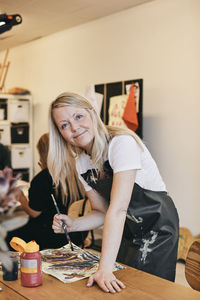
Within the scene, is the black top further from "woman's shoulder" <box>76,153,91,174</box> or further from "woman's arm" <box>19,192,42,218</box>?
"woman's shoulder" <box>76,153,91,174</box>

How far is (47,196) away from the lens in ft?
9.09

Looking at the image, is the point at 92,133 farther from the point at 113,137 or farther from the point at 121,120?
the point at 121,120

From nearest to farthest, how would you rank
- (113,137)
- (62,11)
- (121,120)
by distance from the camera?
(113,137)
(121,120)
(62,11)

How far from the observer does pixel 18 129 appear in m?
6.28

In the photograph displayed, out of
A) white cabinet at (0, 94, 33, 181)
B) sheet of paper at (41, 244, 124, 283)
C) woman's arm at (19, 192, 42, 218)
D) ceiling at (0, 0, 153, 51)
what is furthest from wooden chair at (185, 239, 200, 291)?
white cabinet at (0, 94, 33, 181)

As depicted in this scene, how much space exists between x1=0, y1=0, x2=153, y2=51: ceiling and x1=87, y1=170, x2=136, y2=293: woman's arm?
3.34 meters

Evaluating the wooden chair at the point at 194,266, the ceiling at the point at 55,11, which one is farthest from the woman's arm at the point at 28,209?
the ceiling at the point at 55,11

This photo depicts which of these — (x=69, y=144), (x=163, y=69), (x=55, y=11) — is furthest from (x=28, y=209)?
(x=55, y=11)

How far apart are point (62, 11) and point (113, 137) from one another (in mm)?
3522

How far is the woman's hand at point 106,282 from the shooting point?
4.40ft

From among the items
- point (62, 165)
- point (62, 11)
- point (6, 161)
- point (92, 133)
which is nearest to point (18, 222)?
point (92, 133)

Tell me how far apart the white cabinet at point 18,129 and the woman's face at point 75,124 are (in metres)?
4.63

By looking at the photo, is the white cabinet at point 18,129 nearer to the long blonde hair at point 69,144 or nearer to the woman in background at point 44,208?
the woman in background at point 44,208

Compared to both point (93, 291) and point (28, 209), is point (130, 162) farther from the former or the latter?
point (28, 209)
